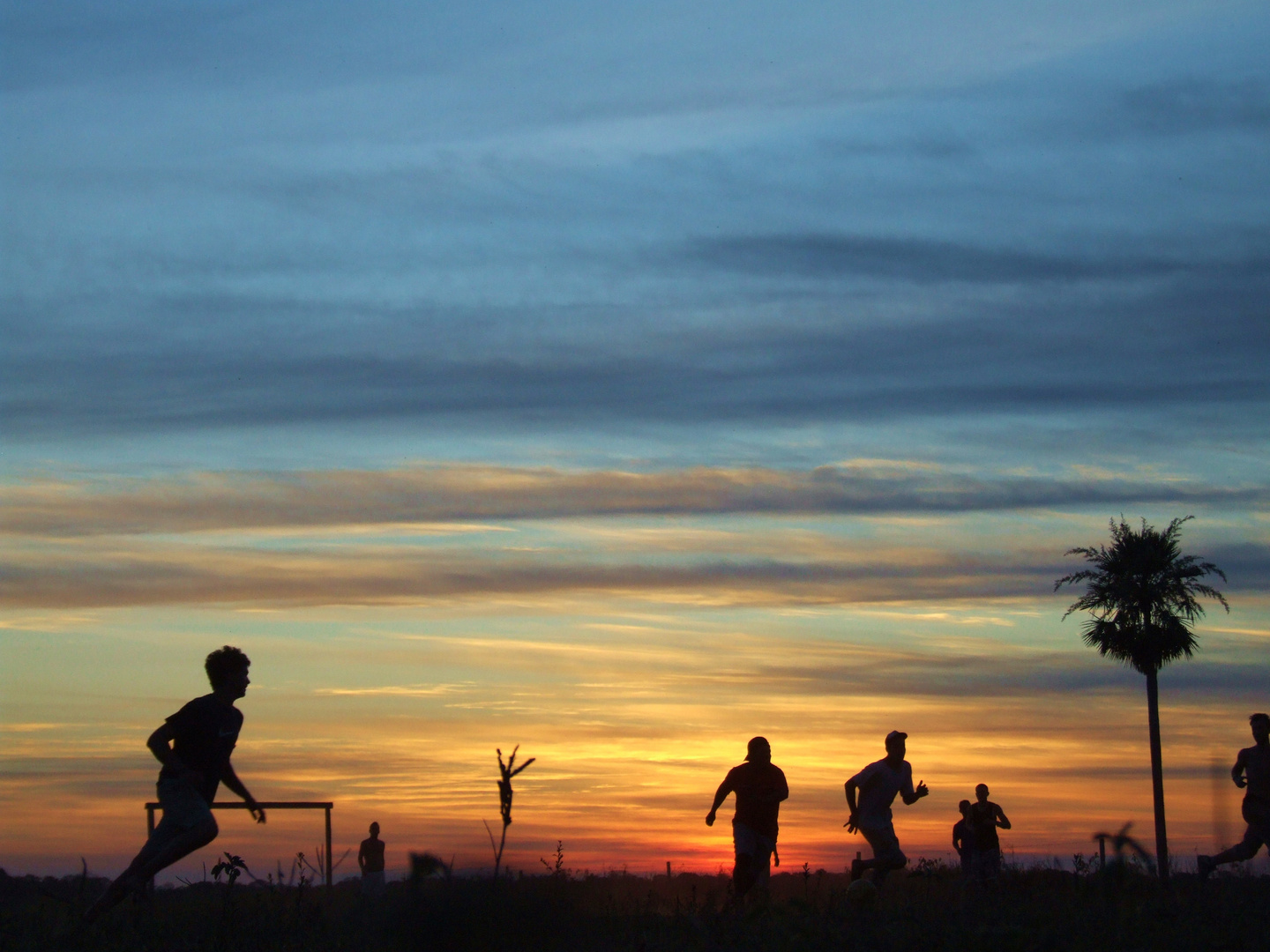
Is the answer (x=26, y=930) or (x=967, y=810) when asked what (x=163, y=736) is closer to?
(x=26, y=930)

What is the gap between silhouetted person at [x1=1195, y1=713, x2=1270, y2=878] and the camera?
13039mm

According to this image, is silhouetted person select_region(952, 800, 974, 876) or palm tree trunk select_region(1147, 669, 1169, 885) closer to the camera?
silhouetted person select_region(952, 800, 974, 876)

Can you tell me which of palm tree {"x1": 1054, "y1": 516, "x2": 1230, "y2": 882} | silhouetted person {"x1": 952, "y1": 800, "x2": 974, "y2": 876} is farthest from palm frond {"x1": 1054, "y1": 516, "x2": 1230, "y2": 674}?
silhouetted person {"x1": 952, "y1": 800, "x2": 974, "y2": 876}

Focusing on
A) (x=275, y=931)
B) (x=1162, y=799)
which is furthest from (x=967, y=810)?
(x=1162, y=799)

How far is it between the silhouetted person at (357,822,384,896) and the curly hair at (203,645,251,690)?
5.27ft

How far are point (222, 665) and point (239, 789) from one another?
30.7 inches

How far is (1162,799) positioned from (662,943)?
32.0 metres

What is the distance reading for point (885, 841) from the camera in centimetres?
1206

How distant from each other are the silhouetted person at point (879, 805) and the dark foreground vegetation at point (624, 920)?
1.61 m

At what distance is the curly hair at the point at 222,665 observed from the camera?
8664 millimetres

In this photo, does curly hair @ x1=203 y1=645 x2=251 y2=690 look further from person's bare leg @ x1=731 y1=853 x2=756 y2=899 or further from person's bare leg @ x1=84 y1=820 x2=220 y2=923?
person's bare leg @ x1=731 y1=853 x2=756 y2=899

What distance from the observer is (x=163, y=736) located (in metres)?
8.51

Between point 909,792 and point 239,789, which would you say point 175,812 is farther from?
point 909,792

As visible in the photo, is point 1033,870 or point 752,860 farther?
point 1033,870
